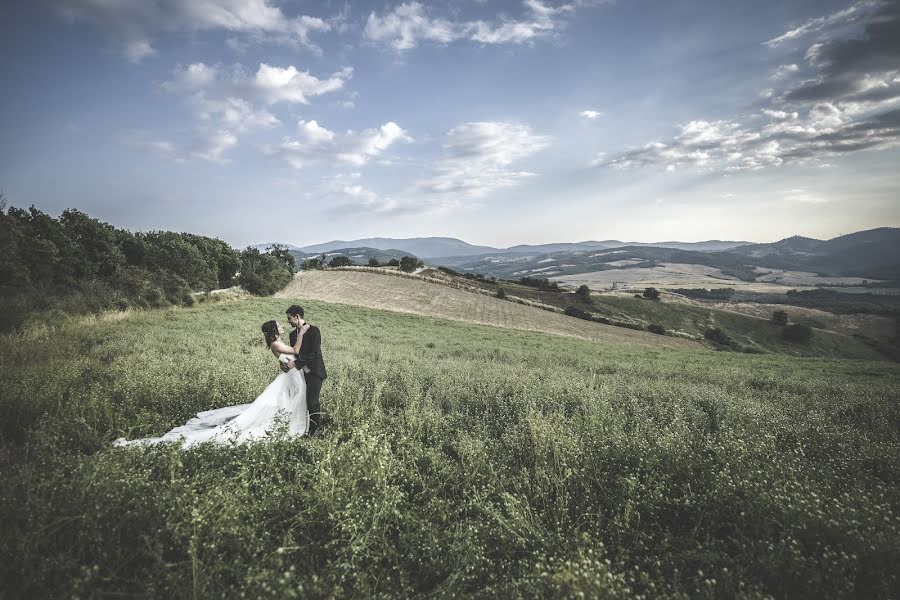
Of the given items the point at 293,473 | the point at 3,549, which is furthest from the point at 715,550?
the point at 3,549

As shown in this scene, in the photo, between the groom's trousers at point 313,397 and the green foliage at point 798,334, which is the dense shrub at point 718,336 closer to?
the green foliage at point 798,334

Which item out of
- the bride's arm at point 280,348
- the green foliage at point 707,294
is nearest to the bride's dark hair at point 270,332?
the bride's arm at point 280,348

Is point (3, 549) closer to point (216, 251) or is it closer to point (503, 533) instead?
point (503, 533)

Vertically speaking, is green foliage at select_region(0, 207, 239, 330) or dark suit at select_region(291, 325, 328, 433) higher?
green foliage at select_region(0, 207, 239, 330)

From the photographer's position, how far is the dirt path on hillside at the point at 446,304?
4212cm

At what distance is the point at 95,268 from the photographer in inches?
1662

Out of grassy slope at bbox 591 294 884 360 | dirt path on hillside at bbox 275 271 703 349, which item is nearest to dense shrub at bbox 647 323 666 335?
dirt path on hillside at bbox 275 271 703 349

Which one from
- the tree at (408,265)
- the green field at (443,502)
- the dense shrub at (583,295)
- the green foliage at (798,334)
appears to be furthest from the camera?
the tree at (408,265)

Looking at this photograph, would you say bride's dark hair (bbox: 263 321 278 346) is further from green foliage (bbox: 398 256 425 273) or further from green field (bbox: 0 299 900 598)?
green foliage (bbox: 398 256 425 273)

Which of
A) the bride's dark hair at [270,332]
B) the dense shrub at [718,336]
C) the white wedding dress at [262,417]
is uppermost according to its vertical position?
the bride's dark hair at [270,332]

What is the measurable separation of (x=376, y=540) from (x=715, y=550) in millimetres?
3498

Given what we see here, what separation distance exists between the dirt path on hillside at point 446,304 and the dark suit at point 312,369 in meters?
32.9

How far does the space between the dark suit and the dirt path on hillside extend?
32872mm

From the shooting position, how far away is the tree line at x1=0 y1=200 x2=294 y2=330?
19797 millimetres
